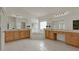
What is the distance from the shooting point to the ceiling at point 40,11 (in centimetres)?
292

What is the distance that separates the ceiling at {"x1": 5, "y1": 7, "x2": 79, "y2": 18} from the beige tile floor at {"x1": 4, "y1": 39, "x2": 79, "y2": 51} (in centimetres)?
80

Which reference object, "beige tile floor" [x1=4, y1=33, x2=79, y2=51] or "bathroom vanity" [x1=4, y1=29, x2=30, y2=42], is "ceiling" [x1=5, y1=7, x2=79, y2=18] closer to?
"bathroom vanity" [x1=4, y1=29, x2=30, y2=42]

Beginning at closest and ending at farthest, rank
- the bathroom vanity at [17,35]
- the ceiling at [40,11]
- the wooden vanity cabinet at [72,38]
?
1. the ceiling at [40,11]
2. the wooden vanity cabinet at [72,38]
3. the bathroom vanity at [17,35]

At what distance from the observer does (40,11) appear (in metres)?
3.00

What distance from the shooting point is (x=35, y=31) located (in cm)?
316

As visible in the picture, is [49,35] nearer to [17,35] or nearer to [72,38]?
[72,38]

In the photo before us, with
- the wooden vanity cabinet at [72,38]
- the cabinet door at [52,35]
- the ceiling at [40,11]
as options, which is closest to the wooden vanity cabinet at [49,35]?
the cabinet door at [52,35]

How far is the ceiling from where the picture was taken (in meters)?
2.92

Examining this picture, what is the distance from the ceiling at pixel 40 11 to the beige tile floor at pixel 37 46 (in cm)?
80

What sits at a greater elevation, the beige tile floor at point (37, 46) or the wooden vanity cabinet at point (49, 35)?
the wooden vanity cabinet at point (49, 35)

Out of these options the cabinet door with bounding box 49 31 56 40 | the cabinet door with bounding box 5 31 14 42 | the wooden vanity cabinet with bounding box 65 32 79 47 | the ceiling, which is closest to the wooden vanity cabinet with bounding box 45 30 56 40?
the cabinet door with bounding box 49 31 56 40

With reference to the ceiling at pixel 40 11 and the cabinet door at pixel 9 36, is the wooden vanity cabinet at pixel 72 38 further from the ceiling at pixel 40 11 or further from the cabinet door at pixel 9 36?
the cabinet door at pixel 9 36

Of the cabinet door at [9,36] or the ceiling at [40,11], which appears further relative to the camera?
the cabinet door at [9,36]
